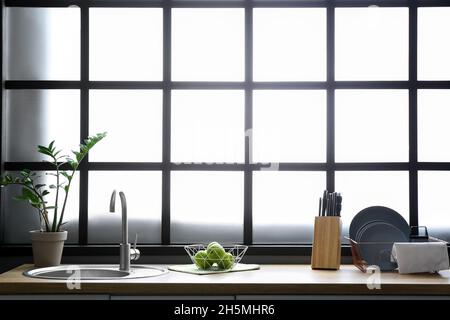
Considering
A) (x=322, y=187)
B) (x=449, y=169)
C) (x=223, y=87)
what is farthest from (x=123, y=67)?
(x=449, y=169)

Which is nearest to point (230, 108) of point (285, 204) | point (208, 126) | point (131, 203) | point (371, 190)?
point (208, 126)

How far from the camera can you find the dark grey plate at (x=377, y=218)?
9.98 ft

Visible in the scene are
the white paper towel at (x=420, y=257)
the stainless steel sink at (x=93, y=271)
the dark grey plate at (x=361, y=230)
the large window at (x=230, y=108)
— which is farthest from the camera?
the large window at (x=230, y=108)

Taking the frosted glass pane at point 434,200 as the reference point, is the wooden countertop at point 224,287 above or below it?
below

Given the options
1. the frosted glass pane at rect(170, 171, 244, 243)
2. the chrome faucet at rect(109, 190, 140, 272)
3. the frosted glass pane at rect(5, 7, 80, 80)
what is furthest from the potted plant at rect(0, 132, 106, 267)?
the frosted glass pane at rect(170, 171, 244, 243)

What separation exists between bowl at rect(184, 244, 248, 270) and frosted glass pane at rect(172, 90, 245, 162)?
452mm

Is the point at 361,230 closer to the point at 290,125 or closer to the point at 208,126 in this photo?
the point at 290,125

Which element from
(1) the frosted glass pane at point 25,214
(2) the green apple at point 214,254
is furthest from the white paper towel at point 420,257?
(1) the frosted glass pane at point 25,214

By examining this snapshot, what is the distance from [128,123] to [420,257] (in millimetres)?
1564

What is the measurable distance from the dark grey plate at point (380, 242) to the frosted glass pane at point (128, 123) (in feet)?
3.63

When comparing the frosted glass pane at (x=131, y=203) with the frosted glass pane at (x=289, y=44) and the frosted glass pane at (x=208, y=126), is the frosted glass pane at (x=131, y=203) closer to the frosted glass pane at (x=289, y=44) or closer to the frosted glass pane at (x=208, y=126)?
the frosted glass pane at (x=208, y=126)

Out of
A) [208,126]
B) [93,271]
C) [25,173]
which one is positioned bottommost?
[93,271]

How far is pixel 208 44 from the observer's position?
3.35 metres
